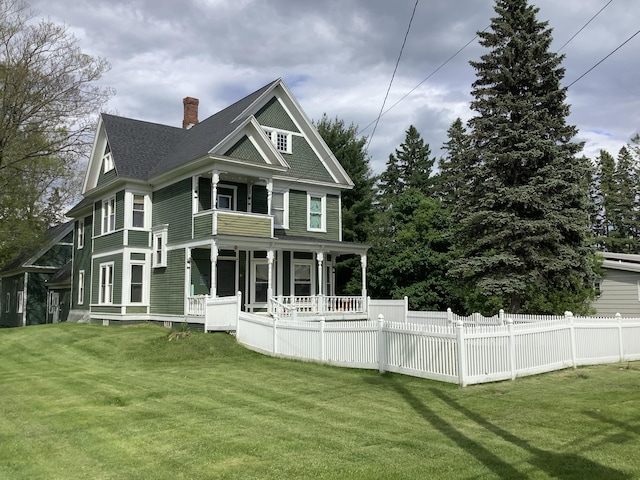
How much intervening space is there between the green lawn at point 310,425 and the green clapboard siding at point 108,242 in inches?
455

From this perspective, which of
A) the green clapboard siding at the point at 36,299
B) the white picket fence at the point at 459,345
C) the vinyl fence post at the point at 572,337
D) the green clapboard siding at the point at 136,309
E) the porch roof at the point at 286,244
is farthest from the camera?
the green clapboard siding at the point at 36,299

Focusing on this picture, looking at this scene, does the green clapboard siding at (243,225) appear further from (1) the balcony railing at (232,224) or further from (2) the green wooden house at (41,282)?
(2) the green wooden house at (41,282)

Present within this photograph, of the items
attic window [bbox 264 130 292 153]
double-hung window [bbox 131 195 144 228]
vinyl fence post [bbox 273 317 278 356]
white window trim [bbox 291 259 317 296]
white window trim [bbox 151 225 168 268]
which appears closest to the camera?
vinyl fence post [bbox 273 317 278 356]

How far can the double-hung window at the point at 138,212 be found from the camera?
24.9 metres

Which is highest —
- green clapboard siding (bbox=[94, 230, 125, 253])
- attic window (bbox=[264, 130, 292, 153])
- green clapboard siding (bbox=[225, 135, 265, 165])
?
attic window (bbox=[264, 130, 292, 153])

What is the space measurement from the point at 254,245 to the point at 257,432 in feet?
47.1

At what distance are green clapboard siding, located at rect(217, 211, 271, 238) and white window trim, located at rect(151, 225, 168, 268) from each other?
3993mm

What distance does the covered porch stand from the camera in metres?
21.0

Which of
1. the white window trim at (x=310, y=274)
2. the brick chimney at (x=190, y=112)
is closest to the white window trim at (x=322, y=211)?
the white window trim at (x=310, y=274)

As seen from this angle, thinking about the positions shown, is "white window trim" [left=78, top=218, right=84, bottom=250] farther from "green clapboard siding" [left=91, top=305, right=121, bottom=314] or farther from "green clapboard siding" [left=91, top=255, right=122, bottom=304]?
"green clapboard siding" [left=91, top=305, right=121, bottom=314]

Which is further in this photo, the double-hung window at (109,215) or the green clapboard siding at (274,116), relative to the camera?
the double-hung window at (109,215)

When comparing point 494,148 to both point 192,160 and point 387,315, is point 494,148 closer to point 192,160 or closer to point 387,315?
point 387,315

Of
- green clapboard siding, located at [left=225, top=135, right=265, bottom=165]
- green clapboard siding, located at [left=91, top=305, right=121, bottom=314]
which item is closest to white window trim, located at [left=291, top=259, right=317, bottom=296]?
green clapboard siding, located at [left=225, top=135, right=265, bottom=165]

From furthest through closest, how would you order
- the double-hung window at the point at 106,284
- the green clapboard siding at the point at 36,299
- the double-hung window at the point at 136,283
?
the green clapboard siding at the point at 36,299, the double-hung window at the point at 106,284, the double-hung window at the point at 136,283
